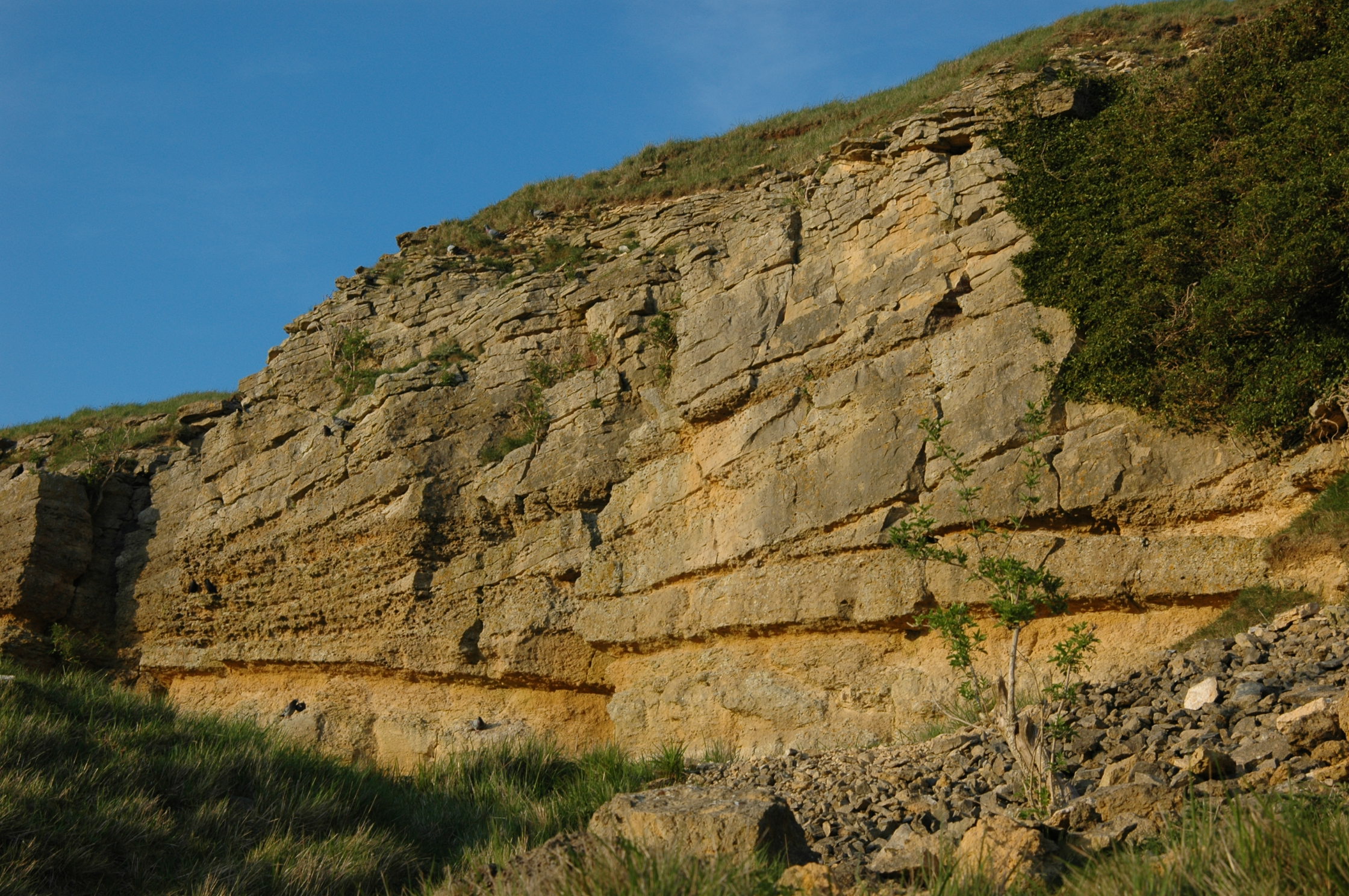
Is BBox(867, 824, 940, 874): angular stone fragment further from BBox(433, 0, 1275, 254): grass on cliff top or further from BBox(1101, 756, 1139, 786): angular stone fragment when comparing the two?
BBox(433, 0, 1275, 254): grass on cliff top

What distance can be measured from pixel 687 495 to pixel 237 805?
6.50 m

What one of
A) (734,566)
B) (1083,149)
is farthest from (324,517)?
(1083,149)

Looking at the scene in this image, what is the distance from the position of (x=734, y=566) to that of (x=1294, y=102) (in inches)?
314

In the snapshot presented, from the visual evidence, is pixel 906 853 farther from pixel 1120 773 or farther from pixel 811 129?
pixel 811 129

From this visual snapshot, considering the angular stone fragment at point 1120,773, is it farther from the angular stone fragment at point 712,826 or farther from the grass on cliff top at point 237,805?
the grass on cliff top at point 237,805

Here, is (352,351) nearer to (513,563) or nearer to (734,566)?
(513,563)

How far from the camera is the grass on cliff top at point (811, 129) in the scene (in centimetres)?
1683

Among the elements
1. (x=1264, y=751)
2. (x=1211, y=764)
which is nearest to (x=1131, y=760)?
(x=1211, y=764)

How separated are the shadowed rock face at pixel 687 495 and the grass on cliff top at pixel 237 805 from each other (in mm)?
2577

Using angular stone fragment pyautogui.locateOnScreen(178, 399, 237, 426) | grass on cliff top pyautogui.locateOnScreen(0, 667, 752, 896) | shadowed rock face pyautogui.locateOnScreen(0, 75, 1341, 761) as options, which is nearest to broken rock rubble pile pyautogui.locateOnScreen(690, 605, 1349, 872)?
shadowed rock face pyautogui.locateOnScreen(0, 75, 1341, 761)

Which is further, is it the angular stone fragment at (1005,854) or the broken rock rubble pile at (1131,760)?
the broken rock rubble pile at (1131,760)

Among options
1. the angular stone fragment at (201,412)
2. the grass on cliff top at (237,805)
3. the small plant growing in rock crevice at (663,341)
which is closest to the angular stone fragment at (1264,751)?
the grass on cliff top at (237,805)

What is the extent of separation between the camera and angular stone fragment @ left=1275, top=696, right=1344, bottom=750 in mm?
5758

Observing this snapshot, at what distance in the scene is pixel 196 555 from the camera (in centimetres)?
1734
